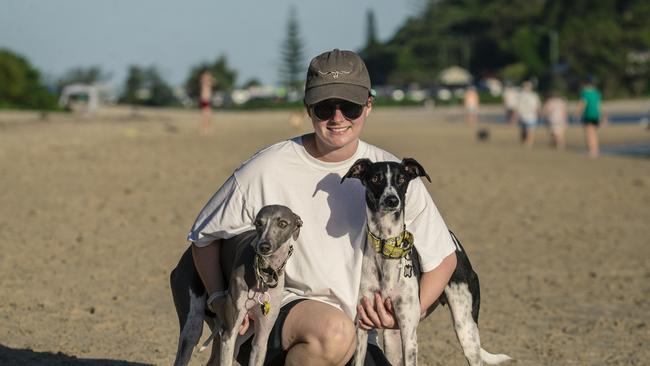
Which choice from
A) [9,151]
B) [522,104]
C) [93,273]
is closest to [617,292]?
[93,273]

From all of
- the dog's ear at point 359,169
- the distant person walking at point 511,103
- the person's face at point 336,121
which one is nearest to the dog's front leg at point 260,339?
the dog's ear at point 359,169

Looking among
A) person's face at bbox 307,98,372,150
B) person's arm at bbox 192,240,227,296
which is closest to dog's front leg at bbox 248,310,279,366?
person's arm at bbox 192,240,227,296

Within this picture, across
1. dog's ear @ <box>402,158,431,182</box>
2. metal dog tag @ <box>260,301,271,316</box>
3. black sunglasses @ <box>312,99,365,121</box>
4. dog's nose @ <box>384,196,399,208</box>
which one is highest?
black sunglasses @ <box>312,99,365,121</box>

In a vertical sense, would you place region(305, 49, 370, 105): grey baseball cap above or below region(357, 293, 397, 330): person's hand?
above

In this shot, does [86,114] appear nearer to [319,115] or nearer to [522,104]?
[522,104]

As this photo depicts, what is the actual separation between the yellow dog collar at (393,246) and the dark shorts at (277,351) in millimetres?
447

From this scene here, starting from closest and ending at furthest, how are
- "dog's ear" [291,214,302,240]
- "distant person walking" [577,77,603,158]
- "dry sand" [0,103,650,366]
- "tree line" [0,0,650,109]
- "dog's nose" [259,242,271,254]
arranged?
"dog's nose" [259,242,271,254]
"dog's ear" [291,214,302,240]
"dry sand" [0,103,650,366]
"distant person walking" [577,77,603,158]
"tree line" [0,0,650,109]

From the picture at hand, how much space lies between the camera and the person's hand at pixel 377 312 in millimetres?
4805

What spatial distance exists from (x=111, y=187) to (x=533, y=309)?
959 cm

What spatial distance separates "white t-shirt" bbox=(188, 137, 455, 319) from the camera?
4828 mm

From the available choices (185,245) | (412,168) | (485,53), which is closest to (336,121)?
(412,168)

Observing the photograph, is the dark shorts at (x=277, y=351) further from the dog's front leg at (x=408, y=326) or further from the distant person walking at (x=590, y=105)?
the distant person walking at (x=590, y=105)

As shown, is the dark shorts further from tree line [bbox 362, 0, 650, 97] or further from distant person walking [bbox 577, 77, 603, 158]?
tree line [bbox 362, 0, 650, 97]

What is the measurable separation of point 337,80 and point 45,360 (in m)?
2.96
